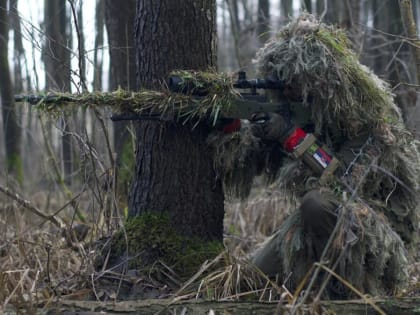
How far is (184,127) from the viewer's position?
4.41 m

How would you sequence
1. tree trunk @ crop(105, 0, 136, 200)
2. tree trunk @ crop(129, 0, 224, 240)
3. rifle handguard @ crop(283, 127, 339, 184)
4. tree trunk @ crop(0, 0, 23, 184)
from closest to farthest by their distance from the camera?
1. rifle handguard @ crop(283, 127, 339, 184)
2. tree trunk @ crop(129, 0, 224, 240)
3. tree trunk @ crop(105, 0, 136, 200)
4. tree trunk @ crop(0, 0, 23, 184)

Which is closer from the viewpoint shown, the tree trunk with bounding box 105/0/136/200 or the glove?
the glove

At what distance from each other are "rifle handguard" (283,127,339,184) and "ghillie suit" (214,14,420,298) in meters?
0.07

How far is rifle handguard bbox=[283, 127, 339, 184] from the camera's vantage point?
14.1ft

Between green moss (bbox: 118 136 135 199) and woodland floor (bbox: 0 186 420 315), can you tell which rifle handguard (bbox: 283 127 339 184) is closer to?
woodland floor (bbox: 0 186 420 315)

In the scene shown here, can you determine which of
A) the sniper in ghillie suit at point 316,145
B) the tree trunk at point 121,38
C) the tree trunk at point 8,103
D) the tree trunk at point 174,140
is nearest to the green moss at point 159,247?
the tree trunk at point 174,140

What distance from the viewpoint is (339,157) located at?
14.5ft

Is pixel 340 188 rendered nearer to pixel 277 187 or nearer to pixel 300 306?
pixel 277 187

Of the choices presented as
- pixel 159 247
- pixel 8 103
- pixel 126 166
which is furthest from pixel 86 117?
pixel 8 103

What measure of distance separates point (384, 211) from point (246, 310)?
133 centimetres

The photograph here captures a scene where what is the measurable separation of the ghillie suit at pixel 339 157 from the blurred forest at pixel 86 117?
40 cm

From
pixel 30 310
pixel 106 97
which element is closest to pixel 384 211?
pixel 106 97

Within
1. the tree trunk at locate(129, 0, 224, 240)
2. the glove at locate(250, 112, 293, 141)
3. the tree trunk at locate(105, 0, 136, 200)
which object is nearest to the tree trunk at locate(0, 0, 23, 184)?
the tree trunk at locate(105, 0, 136, 200)

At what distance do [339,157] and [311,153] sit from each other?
24cm
